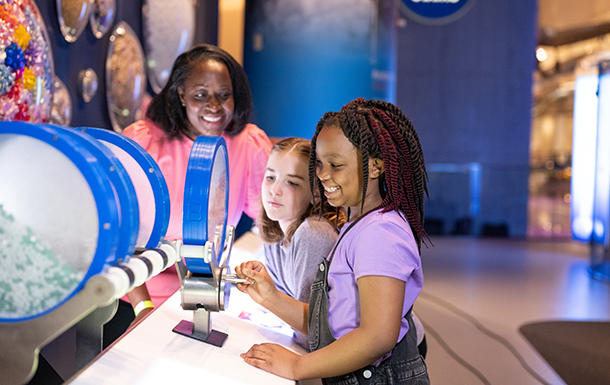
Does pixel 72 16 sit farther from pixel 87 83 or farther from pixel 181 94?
pixel 181 94

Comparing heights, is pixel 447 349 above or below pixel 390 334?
below

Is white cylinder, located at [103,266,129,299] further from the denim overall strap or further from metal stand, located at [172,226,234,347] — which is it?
the denim overall strap

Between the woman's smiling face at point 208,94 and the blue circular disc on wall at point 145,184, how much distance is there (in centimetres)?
72

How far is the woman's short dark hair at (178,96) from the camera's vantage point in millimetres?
1492

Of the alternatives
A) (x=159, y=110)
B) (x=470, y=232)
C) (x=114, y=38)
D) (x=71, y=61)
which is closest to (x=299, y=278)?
(x=159, y=110)

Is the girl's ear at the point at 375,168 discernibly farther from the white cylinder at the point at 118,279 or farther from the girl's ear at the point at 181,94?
the girl's ear at the point at 181,94

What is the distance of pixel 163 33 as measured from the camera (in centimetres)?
296

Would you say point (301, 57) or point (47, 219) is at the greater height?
point (301, 57)

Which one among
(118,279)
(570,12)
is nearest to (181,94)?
(118,279)

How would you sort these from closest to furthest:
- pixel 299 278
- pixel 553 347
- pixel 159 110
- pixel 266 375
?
pixel 266 375, pixel 299 278, pixel 159 110, pixel 553 347

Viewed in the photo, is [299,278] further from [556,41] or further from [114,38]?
[556,41]

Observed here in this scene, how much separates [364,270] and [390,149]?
0.87 ft

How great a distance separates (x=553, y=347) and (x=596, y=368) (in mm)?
265

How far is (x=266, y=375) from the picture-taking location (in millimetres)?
852
